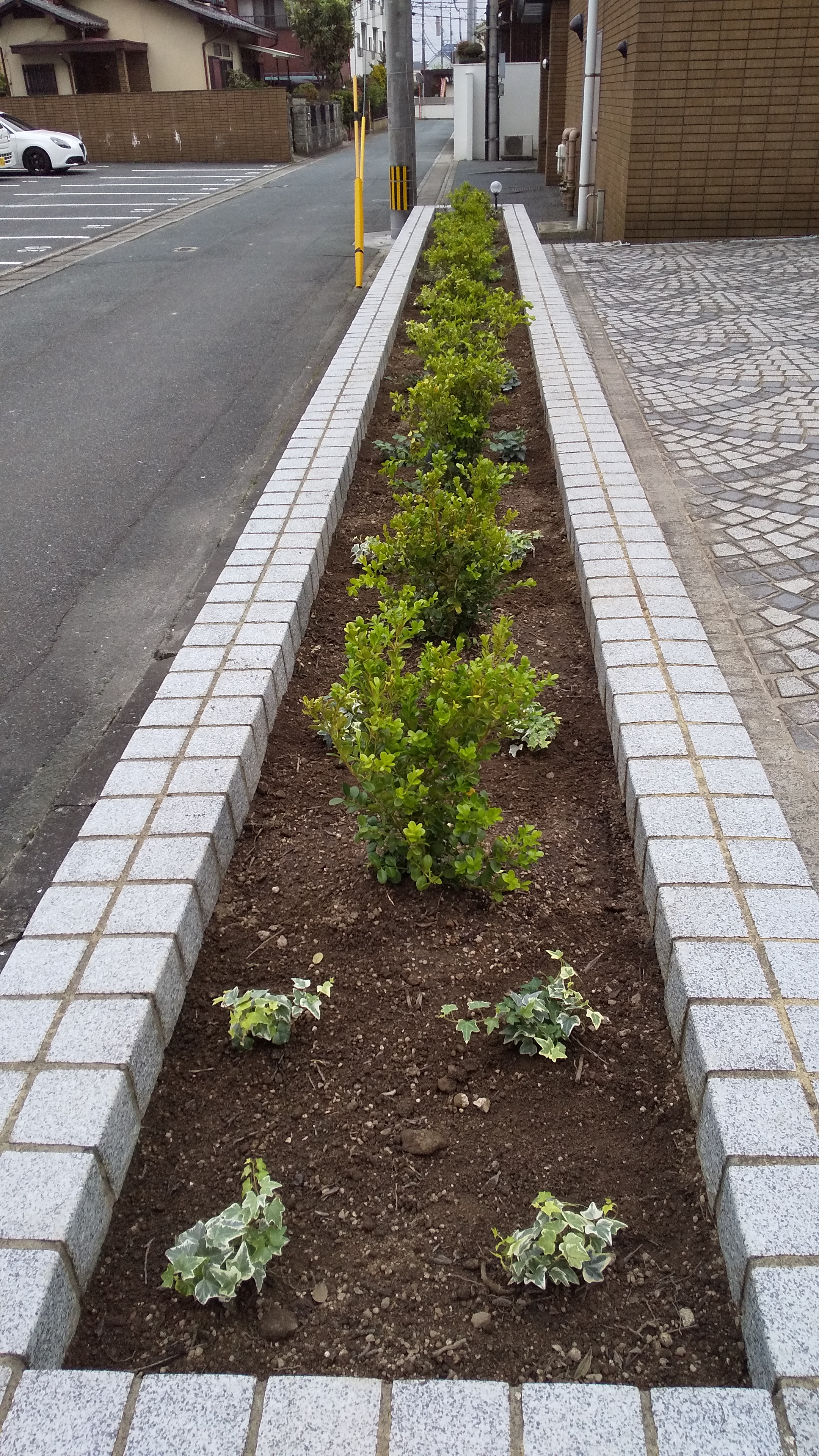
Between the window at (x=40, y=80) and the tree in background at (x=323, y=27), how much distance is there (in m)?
11.8

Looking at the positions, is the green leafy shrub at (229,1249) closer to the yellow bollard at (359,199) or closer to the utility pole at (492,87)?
the yellow bollard at (359,199)

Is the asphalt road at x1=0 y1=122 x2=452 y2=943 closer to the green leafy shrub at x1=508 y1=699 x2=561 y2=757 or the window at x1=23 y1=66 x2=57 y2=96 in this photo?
the green leafy shrub at x1=508 y1=699 x2=561 y2=757

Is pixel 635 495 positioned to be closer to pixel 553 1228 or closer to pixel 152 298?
pixel 553 1228

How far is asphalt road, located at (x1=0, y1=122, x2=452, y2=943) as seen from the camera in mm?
4098

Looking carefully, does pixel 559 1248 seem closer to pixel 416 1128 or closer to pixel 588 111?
pixel 416 1128

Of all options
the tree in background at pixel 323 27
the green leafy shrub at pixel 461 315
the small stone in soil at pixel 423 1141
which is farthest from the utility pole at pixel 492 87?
the small stone in soil at pixel 423 1141

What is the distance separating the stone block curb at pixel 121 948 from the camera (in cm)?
183

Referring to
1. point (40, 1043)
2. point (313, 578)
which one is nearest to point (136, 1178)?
point (40, 1043)

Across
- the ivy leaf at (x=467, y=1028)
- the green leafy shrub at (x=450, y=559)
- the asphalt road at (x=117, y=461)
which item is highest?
the green leafy shrub at (x=450, y=559)

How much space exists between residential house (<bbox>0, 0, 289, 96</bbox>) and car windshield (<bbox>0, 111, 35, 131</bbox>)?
798cm

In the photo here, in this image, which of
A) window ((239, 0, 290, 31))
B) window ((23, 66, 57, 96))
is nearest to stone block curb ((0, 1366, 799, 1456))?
window ((23, 66, 57, 96))

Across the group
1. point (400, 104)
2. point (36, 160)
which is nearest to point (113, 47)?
point (36, 160)

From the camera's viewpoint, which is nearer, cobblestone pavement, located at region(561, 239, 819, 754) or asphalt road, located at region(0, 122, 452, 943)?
asphalt road, located at region(0, 122, 452, 943)

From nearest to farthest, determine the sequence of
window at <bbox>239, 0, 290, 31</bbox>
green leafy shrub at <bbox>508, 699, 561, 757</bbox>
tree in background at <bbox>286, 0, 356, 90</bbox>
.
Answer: green leafy shrub at <bbox>508, 699, 561, 757</bbox>, tree in background at <bbox>286, 0, 356, 90</bbox>, window at <bbox>239, 0, 290, 31</bbox>
